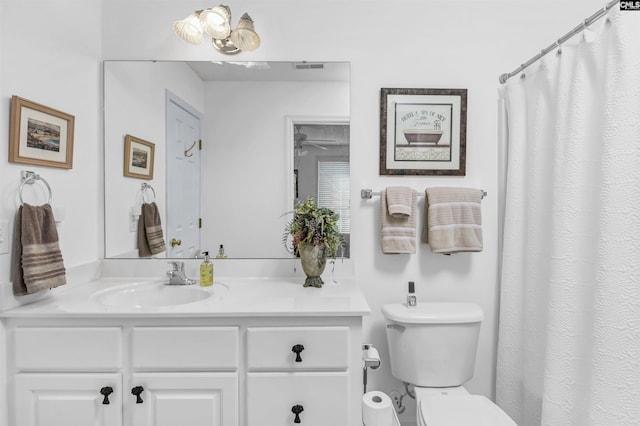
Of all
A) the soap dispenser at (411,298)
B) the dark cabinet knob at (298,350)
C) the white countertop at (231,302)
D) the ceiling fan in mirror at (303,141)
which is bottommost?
the dark cabinet knob at (298,350)

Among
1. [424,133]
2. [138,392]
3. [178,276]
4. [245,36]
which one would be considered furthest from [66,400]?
[424,133]

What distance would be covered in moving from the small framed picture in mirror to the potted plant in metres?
0.81

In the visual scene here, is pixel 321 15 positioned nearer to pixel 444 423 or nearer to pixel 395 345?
pixel 395 345

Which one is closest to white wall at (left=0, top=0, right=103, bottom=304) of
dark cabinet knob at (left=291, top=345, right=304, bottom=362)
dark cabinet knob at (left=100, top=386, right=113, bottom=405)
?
dark cabinet knob at (left=100, top=386, right=113, bottom=405)

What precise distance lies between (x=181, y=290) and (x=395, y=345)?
1.01 m

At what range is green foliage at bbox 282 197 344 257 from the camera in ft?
5.51

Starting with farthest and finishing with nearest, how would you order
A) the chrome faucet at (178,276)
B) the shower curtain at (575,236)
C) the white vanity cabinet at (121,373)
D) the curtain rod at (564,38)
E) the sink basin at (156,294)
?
the chrome faucet at (178,276), the sink basin at (156,294), the white vanity cabinet at (121,373), the curtain rod at (564,38), the shower curtain at (575,236)

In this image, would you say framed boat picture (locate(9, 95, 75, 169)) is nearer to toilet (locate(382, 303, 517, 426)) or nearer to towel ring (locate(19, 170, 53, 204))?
towel ring (locate(19, 170, 53, 204))

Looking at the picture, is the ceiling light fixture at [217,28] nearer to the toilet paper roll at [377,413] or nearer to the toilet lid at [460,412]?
the toilet paper roll at [377,413]

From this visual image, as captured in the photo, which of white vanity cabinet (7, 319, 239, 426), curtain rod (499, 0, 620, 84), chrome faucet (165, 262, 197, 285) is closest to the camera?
curtain rod (499, 0, 620, 84)

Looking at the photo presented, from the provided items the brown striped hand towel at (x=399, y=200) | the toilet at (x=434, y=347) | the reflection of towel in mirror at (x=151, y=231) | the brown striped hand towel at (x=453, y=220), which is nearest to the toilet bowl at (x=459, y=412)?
the toilet at (x=434, y=347)

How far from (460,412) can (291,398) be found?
63cm

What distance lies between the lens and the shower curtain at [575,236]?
1104mm

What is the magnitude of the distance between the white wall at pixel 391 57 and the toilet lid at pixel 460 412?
488mm
